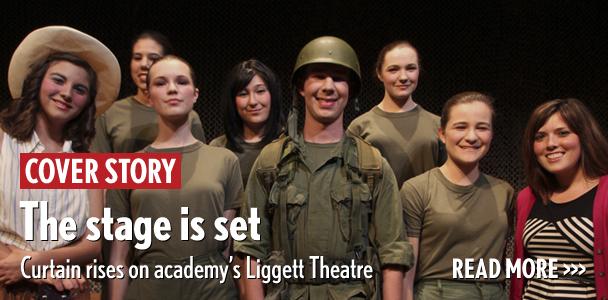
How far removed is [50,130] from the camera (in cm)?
305

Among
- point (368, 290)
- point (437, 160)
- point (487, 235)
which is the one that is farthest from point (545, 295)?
point (437, 160)

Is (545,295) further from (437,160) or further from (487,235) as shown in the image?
(437,160)

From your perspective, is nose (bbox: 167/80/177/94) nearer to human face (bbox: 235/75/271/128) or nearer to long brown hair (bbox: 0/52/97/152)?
long brown hair (bbox: 0/52/97/152)

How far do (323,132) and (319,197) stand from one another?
0.78 ft

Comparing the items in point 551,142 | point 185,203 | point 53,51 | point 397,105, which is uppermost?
point 53,51

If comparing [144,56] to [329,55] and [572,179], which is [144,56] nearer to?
[329,55]

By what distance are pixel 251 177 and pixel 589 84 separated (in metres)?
3.54

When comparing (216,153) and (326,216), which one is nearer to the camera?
(326,216)

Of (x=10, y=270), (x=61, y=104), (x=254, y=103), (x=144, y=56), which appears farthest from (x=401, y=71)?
(x=10, y=270)

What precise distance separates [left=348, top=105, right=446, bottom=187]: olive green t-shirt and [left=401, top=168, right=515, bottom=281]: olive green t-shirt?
0.65 meters

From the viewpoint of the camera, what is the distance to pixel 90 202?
9.87 ft

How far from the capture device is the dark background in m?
5.34

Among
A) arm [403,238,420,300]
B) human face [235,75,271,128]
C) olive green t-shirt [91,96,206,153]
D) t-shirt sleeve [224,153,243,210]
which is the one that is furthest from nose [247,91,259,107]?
arm [403,238,420,300]

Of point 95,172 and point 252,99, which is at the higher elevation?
point 252,99
